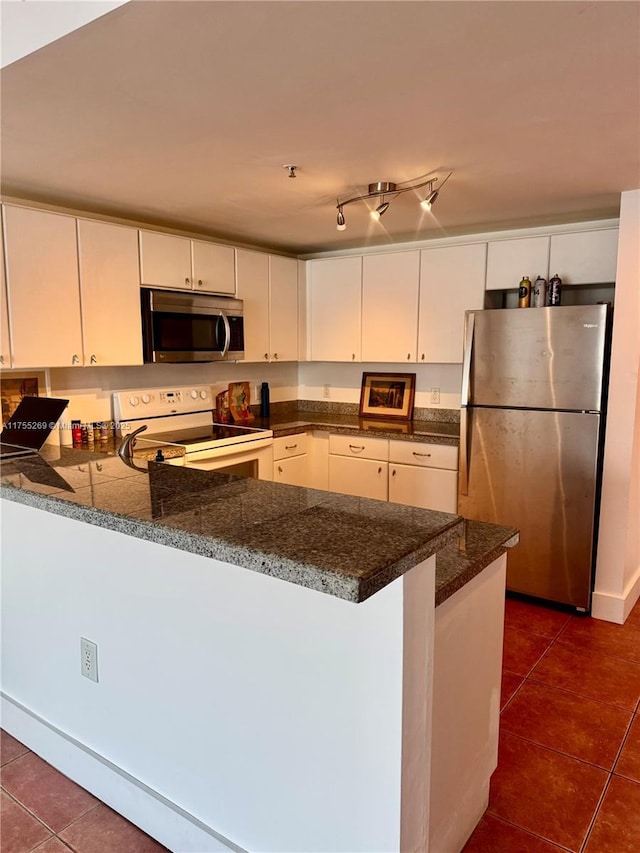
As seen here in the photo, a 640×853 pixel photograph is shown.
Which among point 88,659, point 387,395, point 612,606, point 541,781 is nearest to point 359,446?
point 387,395

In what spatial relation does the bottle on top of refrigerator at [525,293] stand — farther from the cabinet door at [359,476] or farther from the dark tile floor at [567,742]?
the dark tile floor at [567,742]

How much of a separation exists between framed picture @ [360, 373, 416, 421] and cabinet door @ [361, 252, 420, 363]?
36 centimetres

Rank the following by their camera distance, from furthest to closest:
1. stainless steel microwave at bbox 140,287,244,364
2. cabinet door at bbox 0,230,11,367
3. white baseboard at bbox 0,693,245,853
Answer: stainless steel microwave at bbox 140,287,244,364 → cabinet door at bbox 0,230,11,367 → white baseboard at bbox 0,693,245,853

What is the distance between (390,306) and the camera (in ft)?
13.0

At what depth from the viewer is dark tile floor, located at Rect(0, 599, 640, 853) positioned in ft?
5.53

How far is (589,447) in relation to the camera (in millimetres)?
3000

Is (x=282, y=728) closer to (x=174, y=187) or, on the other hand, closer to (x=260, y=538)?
(x=260, y=538)

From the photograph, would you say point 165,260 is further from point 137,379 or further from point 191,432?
point 191,432

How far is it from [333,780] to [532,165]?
7.65 feet

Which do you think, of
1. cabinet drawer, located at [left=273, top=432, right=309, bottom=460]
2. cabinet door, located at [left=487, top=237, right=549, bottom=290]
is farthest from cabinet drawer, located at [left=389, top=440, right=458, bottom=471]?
cabinet door, located at [left=487, top=237, right=549, bottom=290]

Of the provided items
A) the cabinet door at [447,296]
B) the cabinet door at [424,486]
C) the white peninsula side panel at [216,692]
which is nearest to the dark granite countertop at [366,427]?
the cabinet door at [424,486]

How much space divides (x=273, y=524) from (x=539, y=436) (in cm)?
234

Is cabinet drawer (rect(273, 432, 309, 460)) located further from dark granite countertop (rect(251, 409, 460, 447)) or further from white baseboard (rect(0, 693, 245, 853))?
white baseboard (rect(0, 693, 245, 853))

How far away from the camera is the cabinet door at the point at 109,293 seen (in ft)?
9.55
